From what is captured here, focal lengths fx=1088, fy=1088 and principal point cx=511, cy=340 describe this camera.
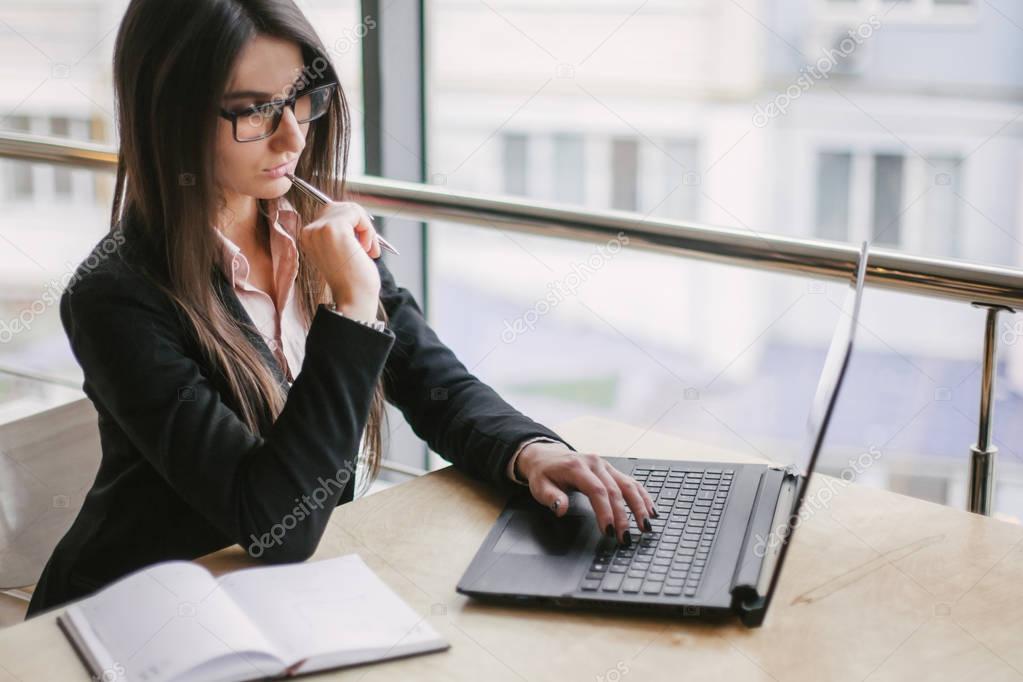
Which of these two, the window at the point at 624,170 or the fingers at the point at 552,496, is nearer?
the fingers at the point at 552,496

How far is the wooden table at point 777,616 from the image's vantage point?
831 mm

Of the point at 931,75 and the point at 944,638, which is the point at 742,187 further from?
the point at 944,638

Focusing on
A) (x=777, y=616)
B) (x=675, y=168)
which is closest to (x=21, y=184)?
(x=675, y=168)

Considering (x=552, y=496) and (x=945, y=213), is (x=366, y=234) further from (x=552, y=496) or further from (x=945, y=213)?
(x=945, y=213)

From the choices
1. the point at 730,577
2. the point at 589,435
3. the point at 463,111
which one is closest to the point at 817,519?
the point at 730,577

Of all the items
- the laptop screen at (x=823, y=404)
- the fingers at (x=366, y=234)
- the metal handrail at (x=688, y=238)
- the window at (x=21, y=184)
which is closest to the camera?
the laptop screen at (x=823, y=404)

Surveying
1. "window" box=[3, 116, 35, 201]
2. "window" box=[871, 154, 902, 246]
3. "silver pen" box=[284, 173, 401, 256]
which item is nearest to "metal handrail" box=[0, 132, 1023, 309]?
"silver pen" box=[284, 173, 401, 256]

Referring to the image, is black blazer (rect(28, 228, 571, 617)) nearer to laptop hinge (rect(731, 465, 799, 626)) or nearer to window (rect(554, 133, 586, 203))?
laptop hinge (rect(731, 465, 799, 626))

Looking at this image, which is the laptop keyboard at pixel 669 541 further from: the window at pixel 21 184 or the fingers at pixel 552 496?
the window at pixel 21 184

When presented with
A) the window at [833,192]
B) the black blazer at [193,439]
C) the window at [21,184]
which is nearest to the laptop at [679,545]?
the black blazer at [193,439]

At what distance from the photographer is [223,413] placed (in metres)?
1.11

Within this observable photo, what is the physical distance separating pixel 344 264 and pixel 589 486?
1.17 feet

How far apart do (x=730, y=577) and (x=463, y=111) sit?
974 centimetres

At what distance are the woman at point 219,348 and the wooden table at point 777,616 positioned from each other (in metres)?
0.08
